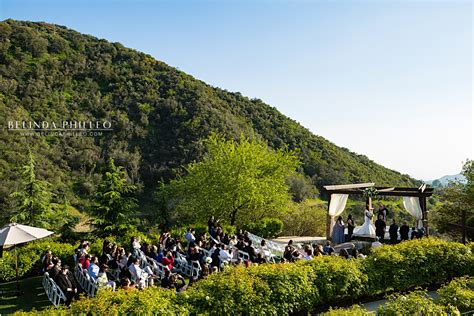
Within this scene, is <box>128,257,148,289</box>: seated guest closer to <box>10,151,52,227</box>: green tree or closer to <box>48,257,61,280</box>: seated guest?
<box>48,257,61,280</box>: seated guest

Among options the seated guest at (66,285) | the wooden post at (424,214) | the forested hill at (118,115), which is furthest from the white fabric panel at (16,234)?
the forested hill at (118,115)

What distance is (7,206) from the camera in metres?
30.8

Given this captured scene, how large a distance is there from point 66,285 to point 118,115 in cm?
4054

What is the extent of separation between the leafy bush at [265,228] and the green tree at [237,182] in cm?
129

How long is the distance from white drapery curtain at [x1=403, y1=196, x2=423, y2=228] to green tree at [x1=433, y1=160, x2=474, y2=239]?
368 centimetres

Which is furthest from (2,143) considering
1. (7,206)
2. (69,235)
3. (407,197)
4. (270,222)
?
(407,197)

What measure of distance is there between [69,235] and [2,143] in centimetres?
1856

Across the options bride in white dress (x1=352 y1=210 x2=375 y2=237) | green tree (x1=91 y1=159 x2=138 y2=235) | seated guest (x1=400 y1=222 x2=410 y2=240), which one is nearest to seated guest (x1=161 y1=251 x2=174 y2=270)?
bride in white dress (x1=352 y1=210 x2=375 y2=237)

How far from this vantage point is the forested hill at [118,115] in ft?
131

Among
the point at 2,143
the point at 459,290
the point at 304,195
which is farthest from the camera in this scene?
the point at 304,195

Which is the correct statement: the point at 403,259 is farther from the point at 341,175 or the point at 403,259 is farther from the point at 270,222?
the point at 341,175

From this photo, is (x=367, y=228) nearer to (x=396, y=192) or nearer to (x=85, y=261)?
(x=396, y=192)

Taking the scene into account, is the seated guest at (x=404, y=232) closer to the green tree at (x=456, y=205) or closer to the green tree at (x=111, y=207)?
the green tree at (x=456, y=205)

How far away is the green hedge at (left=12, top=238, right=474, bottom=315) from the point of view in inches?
302
